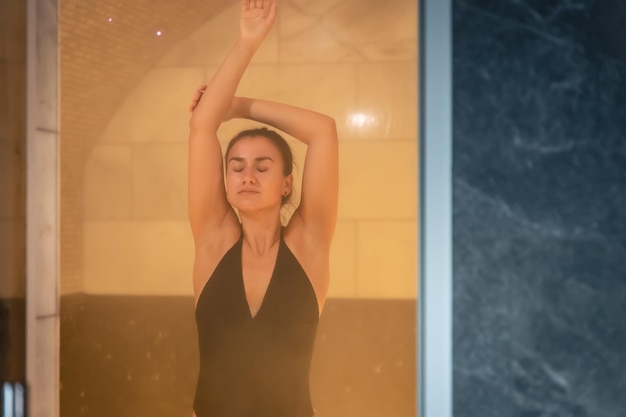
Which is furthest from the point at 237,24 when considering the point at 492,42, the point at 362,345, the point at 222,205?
the point at 362,345

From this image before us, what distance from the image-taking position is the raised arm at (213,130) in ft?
6.42

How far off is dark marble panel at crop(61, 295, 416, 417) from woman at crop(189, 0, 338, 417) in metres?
0.05

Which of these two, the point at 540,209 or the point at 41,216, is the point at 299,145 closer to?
the point at 540,209

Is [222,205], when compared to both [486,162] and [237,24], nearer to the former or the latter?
[237,24]

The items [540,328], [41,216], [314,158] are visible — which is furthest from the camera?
[41,216]

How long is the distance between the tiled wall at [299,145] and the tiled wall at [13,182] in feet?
0.62

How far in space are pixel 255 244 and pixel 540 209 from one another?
0.70 meters

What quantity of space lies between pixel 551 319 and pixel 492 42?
630mm

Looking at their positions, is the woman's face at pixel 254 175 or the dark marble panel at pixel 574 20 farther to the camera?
the woman's face at pixel 254 175

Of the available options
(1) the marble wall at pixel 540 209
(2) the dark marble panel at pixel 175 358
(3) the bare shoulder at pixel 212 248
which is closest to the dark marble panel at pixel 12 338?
(2) the dark marble panel at pixel 175 358

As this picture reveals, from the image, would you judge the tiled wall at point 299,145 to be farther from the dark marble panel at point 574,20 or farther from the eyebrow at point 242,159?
the dark marble panel at point 574,20

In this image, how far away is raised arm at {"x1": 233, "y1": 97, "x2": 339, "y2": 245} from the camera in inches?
75.2

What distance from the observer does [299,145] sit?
76.4 inches

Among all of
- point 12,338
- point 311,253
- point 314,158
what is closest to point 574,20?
point 314,158
